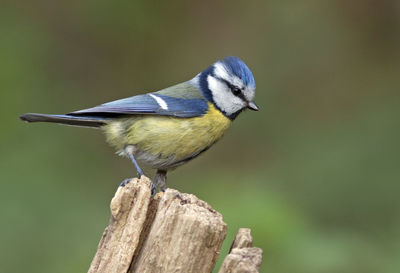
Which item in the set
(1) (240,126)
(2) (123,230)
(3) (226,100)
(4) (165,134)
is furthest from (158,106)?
(1) (240,126)

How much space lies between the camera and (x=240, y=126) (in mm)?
6051

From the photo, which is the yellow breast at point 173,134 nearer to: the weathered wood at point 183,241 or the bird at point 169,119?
the bird at point 169,119

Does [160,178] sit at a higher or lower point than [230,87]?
lower

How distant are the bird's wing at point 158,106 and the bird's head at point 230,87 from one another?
0.10 metres

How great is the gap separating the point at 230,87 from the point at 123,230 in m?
1.43

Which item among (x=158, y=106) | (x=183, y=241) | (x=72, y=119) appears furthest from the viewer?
(x=158, y=106)

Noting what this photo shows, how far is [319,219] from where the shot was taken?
4.33m

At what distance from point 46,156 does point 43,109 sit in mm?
661

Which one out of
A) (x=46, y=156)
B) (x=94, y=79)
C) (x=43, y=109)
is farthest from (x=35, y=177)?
(x=94, y=79)

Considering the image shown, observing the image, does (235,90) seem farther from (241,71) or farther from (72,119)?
(72,119)

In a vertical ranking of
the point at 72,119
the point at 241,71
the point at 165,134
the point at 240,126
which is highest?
the point at 240,126

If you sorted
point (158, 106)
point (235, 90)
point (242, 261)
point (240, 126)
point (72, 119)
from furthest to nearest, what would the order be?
point (240, 126)
point (235, 90)
point (158, 106)
point (72, 119)
point (242, 261)

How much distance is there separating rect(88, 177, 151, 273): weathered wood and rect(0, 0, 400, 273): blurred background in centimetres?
A: 118

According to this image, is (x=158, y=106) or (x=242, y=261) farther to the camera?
(x=158, y=106)
